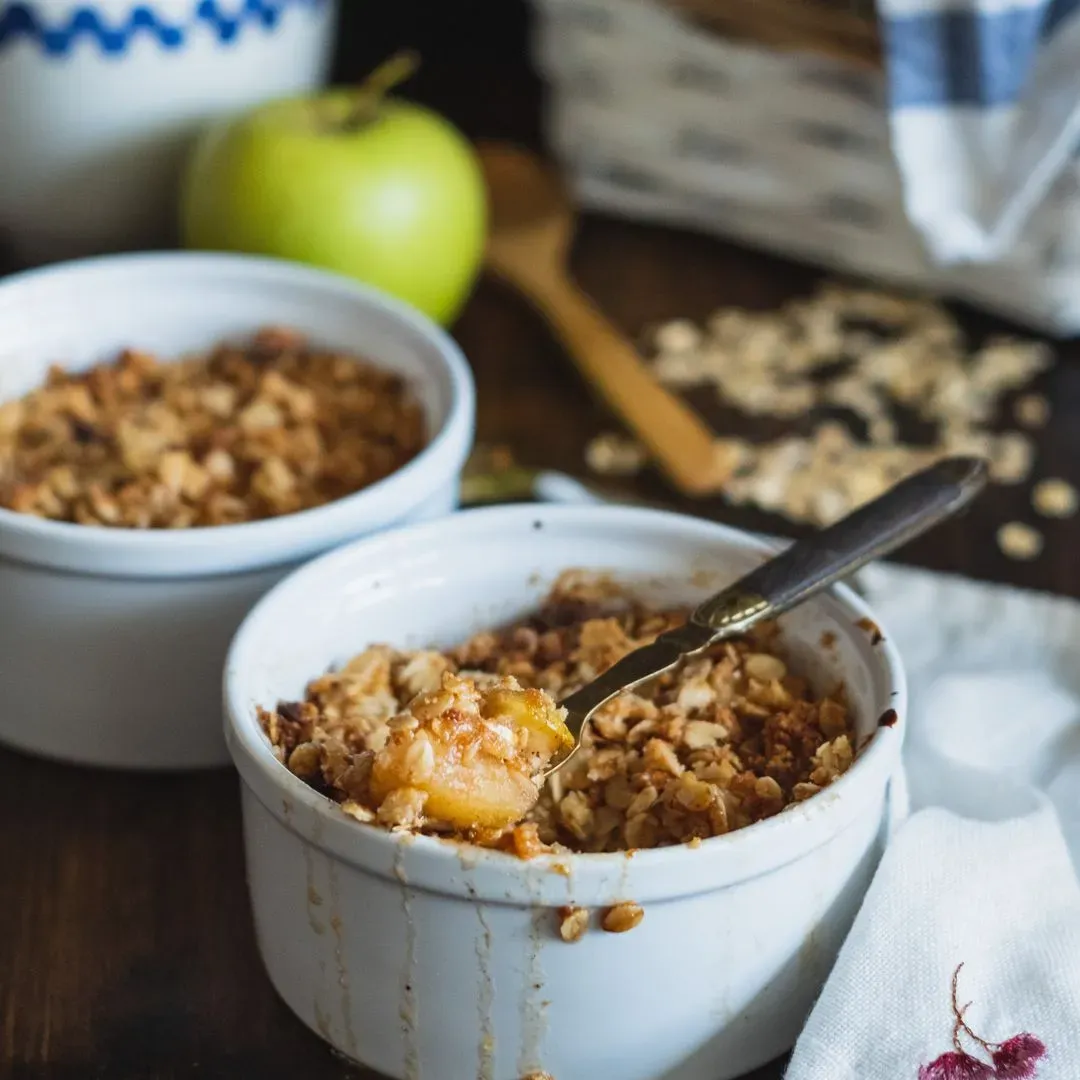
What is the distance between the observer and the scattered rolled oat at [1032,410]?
3.27 feet

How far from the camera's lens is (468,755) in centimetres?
52

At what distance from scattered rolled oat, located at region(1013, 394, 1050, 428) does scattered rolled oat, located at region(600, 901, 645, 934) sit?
608mm

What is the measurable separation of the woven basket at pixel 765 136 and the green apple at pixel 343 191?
173 mm

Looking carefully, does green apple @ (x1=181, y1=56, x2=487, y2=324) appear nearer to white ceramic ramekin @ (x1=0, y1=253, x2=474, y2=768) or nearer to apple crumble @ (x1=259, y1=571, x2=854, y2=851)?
white ceramic ramekin @ (x1=0, y1=253, x2=474, y2=768)

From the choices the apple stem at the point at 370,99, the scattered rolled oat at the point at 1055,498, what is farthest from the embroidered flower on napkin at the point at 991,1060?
the apple stem at the point at 370,99

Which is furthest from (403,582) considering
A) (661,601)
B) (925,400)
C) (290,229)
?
(925,400)

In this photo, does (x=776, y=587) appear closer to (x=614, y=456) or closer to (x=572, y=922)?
(x=572, y=922)

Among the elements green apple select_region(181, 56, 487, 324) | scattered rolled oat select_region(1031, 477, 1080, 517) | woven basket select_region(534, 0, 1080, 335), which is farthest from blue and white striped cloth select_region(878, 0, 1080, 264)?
green apple select_region(181, 56, 487, 324)

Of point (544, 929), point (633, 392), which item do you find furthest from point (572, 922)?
point (633, 392)

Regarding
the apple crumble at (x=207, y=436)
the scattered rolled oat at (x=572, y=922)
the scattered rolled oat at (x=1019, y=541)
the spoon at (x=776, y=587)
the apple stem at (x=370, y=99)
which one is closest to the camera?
the scattered rolled oat at (x=572, y=922)

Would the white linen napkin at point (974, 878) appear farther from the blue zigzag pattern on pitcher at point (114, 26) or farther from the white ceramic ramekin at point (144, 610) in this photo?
the blue zigzag pattern on pitcher at point (114, 26)

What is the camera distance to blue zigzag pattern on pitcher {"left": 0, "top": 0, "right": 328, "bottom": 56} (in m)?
0.95

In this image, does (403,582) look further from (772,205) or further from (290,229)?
(772,205)

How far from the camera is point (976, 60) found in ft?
3.04
